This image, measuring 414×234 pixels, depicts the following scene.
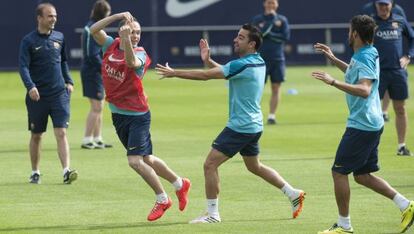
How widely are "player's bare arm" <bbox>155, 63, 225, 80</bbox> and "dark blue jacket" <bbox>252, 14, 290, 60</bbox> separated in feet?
39.5

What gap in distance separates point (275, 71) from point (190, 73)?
39.5ft

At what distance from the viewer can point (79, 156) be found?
1756 cm

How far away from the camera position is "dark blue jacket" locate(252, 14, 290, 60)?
76.3 ft

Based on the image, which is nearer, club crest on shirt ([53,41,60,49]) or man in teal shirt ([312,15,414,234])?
man in teal shirt ([312,15,414,234])

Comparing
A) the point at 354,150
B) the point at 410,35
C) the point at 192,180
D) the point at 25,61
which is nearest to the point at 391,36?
the point at 410,35

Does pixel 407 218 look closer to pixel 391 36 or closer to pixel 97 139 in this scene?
pixel 391 36

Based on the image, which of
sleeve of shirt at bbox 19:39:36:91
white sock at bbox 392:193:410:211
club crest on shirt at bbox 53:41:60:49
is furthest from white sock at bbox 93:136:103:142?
white sock at bbox 392:193:410:211

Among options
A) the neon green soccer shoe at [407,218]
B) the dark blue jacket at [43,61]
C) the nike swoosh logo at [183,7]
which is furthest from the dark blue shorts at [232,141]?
the nike swoosh logo at [183,7]

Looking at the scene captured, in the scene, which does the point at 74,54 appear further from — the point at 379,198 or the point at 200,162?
the point at 379,198

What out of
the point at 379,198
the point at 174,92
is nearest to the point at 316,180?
the point at 379,198

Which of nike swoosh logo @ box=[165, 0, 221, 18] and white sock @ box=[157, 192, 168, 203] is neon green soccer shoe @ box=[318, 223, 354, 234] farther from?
nike swoosh logo @ box=[165, 0, 221, 18]

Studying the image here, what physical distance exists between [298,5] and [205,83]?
769 centimetres

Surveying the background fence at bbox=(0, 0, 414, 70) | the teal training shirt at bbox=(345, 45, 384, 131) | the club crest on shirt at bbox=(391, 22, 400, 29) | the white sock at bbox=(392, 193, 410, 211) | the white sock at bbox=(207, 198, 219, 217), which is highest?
the teal training shirt at bbox=(345, 45, 384, 131)

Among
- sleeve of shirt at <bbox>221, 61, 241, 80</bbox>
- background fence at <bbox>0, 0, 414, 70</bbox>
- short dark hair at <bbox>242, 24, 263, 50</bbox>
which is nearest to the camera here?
sleeve of shirt at <bbox>221, 61, 241, 80</bbox>
